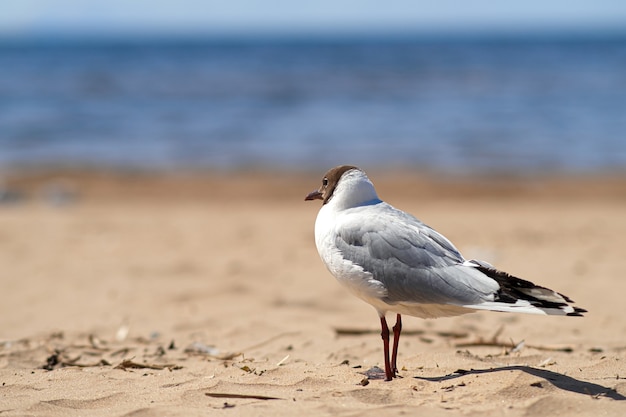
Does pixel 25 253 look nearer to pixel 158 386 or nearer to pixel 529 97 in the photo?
pixel 158 386

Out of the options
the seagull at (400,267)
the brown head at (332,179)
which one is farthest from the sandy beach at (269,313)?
the brown head at (332,179)

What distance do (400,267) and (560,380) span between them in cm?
87

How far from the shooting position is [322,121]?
731 inches

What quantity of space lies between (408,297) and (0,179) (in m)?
10.3

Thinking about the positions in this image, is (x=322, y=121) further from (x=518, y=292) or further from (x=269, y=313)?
(x=518, y=292)

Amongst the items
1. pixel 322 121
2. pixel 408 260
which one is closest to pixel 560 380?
pixel 408 260

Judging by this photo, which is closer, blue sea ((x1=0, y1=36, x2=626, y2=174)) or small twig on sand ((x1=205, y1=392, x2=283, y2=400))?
small twig on sand ((x1=205, y1=392, x2=283, y2=400))

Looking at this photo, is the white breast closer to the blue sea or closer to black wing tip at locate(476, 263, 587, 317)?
black wing tip at locate(476, 263, 587, 317)

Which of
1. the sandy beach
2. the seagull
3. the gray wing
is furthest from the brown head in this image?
the sandy beach

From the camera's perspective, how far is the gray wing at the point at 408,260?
11.5ft

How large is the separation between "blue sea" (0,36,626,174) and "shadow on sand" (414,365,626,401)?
30.6ft

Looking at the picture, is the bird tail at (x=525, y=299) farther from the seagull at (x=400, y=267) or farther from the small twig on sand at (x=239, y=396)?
the small twig on sand at (x=239, y=396)

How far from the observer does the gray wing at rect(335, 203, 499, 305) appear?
349 cm

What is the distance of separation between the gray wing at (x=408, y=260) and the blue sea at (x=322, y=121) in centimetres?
938
